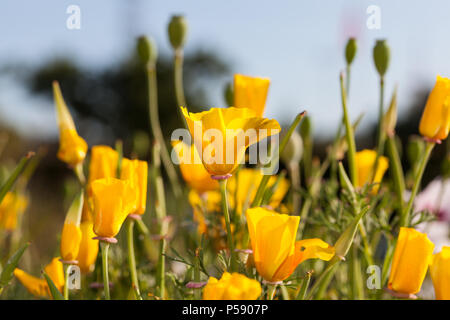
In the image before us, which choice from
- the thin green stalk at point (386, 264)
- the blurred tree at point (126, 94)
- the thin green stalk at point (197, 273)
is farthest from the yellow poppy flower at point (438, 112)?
the blurred tree at point (126, 94)

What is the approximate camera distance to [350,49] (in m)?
0.52

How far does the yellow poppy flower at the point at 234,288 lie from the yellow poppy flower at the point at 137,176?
0.10 m

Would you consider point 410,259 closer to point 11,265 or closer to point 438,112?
point 438,112

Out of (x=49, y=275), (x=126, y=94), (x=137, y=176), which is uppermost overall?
(x=137, y=176)

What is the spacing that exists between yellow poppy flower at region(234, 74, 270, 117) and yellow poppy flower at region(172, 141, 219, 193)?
0.26 feet

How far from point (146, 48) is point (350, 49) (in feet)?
0.76

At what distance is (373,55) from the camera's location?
1.69 ft

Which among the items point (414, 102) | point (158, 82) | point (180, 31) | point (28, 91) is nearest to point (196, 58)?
point (158, 82)

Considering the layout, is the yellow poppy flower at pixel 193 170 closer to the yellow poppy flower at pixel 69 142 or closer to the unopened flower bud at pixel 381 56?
the yellow poppy flower at pixel 69 142

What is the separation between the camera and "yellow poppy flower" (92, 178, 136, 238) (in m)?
0.35

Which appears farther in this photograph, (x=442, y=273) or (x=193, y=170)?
(x=193, y=170)

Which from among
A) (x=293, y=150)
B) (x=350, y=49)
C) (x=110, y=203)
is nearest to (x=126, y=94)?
(x=293, y=150)
